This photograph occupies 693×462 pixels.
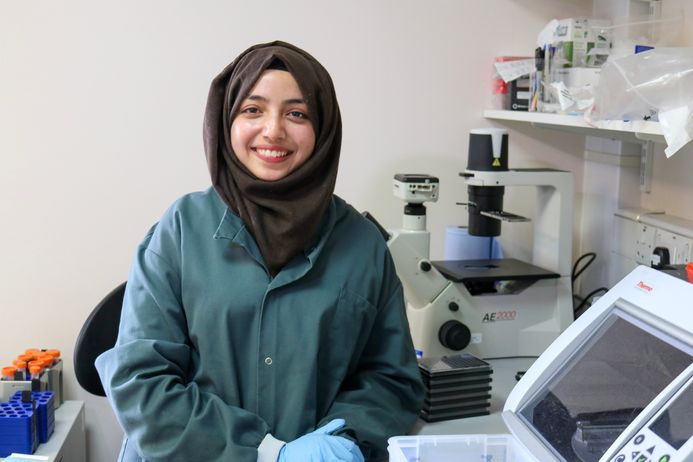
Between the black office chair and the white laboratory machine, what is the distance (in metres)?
0.85

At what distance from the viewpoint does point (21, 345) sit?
224cm

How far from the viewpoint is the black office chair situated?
183cm

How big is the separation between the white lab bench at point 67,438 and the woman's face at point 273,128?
2.89 ft

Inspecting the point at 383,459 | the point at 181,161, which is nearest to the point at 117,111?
the point at 181,161

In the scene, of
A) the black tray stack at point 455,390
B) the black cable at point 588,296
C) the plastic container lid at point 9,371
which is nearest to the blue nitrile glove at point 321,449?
the black tray stack at point 455,390

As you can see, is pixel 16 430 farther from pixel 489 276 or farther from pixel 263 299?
pixel 489 276

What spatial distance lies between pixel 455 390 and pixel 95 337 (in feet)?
2.63

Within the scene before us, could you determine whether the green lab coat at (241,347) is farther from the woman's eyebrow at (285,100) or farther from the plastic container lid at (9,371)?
the plastic container lid at (9,371)

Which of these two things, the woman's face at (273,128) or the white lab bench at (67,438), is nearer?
the woman's face at (273,128)

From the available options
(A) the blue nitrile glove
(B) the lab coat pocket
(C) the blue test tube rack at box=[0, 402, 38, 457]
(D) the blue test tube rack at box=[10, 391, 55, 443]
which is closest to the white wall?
(D) the blue test tube rack at box=[10, 391, 55, 443]

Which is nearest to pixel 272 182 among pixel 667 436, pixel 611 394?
pixel 611 394

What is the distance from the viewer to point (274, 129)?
148cm

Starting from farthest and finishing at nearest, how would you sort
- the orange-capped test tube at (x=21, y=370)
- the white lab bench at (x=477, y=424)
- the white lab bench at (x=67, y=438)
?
the orange-capped test tube at (x=21, y=370) → the white lab bench at (x=67, y=438) → the white lab bench at (x=477, y=424)

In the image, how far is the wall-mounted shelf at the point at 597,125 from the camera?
5.38 ft
